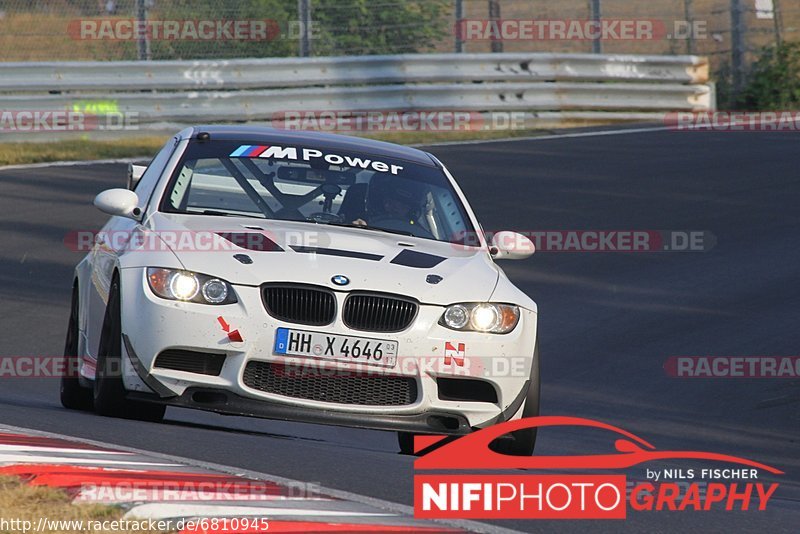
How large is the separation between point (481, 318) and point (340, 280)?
70cm

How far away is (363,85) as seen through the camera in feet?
66.0

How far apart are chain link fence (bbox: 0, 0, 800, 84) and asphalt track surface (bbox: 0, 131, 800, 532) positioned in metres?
2.89

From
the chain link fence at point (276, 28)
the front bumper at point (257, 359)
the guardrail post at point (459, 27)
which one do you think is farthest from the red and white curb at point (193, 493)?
the guardrail post at point (459, 27)

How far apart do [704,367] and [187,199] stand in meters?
4.07

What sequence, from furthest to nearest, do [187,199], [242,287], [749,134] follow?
1. [749,134]
2. [187,199]
3. [242,287]

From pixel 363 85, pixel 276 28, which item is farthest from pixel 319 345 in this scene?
pixel 276 28

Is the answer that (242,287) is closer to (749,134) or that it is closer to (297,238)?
(297,238)

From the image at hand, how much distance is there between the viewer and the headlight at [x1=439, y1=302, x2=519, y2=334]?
657 cm

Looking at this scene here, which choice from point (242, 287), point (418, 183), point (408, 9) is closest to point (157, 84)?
point (408, 9)

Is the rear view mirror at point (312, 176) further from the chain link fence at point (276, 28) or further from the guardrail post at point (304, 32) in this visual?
the guardrail post at point (304, 32)

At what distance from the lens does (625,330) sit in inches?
422

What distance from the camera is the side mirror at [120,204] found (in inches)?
283

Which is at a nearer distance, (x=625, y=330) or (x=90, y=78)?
(x=625, y=330)

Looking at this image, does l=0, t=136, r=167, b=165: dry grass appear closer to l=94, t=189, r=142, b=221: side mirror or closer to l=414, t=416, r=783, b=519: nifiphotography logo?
l=94, t=189, r=142, b=221: side mirror
